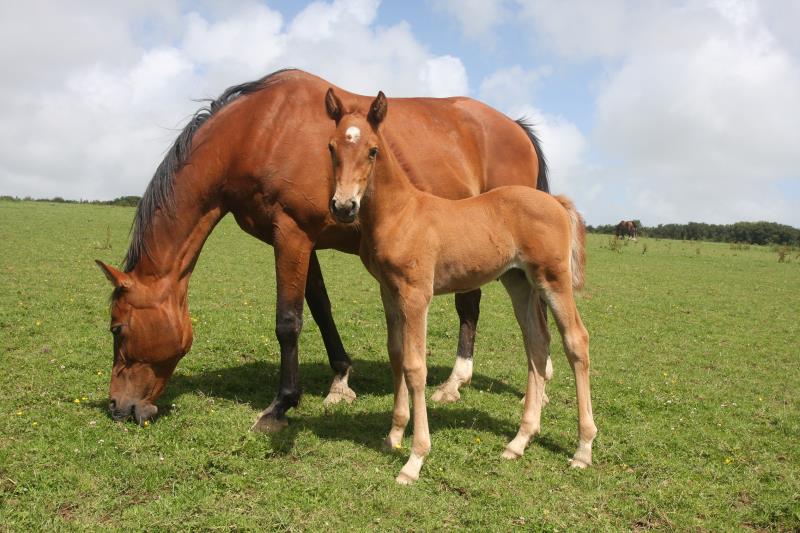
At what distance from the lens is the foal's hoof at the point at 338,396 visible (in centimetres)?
612

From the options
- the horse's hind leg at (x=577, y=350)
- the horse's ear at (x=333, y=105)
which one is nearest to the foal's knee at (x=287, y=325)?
the horse's ear at (x=333, y=105)

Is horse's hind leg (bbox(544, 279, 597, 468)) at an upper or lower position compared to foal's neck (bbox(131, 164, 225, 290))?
lower

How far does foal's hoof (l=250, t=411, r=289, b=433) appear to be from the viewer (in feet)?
17.0

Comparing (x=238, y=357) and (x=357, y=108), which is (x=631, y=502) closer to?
(x=357, y=108)

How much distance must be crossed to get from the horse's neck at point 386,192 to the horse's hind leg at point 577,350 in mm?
1423

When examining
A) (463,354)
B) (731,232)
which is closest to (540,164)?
(463,354)

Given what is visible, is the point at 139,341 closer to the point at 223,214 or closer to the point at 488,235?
the point at 223,214

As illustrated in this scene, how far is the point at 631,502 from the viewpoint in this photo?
423cm

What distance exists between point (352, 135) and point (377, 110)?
1.09 ft

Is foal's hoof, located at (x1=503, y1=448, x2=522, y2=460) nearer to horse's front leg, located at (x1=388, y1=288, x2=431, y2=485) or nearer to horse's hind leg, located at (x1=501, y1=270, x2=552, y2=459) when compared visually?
horse's hind leg, located at (x1=501, y1=270, x2=552, y2=459)

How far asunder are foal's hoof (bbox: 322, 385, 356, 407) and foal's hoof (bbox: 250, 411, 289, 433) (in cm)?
78

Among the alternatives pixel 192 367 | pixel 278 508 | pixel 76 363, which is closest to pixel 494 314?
pixel 192 367

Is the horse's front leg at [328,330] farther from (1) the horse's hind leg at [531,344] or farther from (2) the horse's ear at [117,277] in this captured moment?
(1) the horse's hind leg at [531,344]

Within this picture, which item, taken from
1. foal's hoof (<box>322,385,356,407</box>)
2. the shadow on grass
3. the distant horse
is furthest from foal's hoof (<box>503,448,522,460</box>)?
the distant horse
